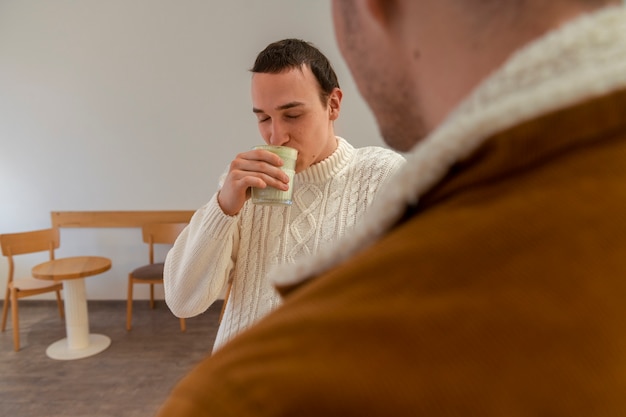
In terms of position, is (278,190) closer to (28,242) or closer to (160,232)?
(160,232)

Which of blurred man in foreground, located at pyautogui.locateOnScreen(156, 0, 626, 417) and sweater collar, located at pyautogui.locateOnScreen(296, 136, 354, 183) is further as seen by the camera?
sweater collar, located at pyautogui.locateOnScreen(296, 136, 354, 183)

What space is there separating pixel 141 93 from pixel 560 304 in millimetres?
3734

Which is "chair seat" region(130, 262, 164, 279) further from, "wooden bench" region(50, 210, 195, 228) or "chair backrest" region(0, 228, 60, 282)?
"chair backrest" region(0, 228, 60, 282)

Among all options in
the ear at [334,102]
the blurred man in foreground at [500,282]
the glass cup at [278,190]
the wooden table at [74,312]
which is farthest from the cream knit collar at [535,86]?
the wooden table at [74,312]

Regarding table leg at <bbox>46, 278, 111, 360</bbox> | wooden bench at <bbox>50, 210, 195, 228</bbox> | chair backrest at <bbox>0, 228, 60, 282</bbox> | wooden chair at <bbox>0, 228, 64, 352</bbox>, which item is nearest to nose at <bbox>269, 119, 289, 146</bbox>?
table leg at <bbox>46, 278, 111, 360</bbox>

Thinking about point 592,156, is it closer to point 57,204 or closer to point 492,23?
point 492,23

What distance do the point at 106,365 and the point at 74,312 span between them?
1.55 feet

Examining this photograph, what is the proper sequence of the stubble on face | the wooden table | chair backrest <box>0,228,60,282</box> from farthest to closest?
chair backrest <box>0,228,60,282</box> → the wooden table → the stubble on face

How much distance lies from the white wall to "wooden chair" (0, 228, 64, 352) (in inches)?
13.1

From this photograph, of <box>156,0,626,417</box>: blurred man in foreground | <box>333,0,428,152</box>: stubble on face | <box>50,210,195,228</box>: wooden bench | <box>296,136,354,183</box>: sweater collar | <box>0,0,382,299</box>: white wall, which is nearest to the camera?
<box>156,0,626,417</box>: blurred man in foreground

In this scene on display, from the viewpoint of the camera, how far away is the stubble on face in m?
0.33

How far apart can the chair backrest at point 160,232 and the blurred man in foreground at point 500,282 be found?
11.0 ft

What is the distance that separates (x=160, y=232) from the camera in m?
3.45

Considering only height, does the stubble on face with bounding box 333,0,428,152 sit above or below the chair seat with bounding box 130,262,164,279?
above
